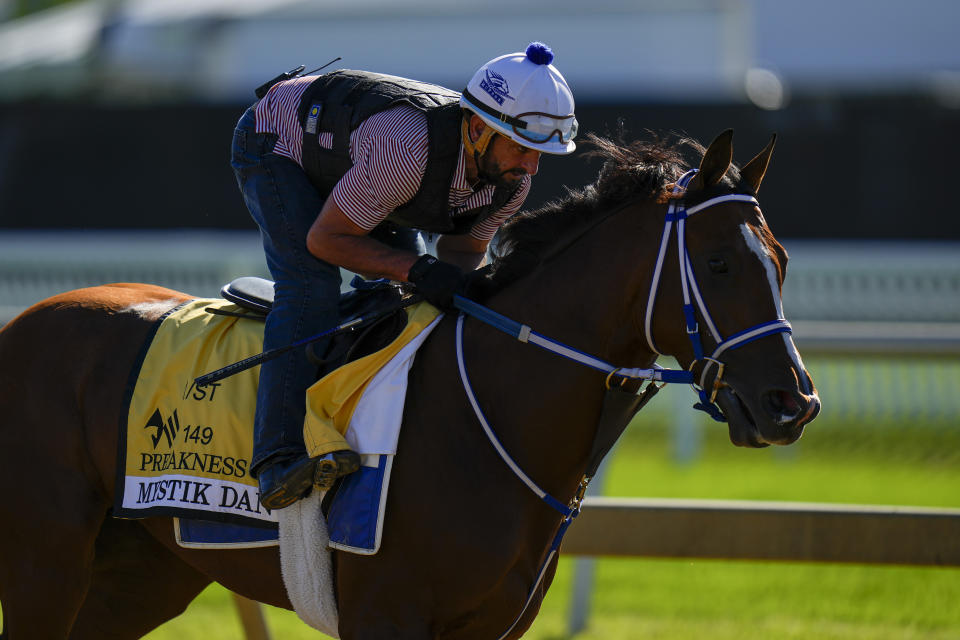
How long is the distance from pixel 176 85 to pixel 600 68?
5.45 meters

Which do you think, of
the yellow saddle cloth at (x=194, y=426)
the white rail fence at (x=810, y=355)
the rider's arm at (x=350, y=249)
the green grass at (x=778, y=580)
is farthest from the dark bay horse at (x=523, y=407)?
the green grass at (x=778, y=580)

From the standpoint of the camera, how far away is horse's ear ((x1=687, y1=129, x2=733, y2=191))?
3.03 metres

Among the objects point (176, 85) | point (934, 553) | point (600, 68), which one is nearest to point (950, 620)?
point (934, 553)

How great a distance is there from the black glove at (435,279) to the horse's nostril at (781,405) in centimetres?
96

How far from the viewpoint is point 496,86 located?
3219 millimetres

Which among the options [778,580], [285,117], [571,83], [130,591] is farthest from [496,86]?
[571,83]

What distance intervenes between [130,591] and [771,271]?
257 cm

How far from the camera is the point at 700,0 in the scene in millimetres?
13500

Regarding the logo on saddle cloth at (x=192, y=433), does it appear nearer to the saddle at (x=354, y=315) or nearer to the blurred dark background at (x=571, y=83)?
the saddle at (x=354, y=315)

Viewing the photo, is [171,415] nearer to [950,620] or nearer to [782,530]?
[782,530]

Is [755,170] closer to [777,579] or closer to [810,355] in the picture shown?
[810,355]

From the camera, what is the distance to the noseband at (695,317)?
295cm

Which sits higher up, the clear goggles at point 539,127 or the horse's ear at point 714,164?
the clear goggles at point 539,127

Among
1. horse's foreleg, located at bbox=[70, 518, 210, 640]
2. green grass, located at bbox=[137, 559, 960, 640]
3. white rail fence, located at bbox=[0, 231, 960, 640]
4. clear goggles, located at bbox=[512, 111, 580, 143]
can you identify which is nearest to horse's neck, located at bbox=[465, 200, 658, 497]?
clear goggles, located at bbox=[512, 111, 580, 143]
